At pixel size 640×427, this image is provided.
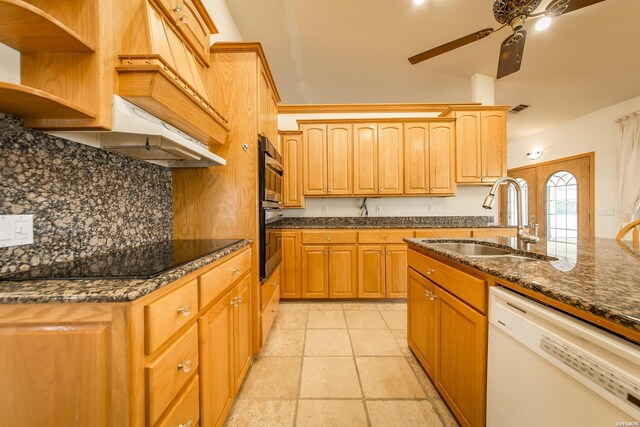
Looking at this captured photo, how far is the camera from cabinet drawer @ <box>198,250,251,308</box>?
100cm

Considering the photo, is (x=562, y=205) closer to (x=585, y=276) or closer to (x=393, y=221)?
(x=393, y=221)

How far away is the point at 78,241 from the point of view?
1042mm

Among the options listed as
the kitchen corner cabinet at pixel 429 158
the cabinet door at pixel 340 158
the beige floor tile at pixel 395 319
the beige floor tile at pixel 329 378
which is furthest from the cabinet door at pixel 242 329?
the kitchen corner cabinet at pixel 429 158

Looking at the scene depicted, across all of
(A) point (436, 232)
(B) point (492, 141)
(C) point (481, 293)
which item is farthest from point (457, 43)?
(C) point (481, 293)

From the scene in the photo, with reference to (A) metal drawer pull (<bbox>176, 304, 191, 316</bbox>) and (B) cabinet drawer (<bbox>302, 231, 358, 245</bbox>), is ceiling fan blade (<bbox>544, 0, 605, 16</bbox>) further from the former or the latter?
(A) metal drawer pull (<bbox>176, 304, 191, 316</bbox>)

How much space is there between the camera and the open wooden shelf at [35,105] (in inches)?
26.6

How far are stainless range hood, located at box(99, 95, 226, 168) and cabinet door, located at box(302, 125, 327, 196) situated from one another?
1.83 meters

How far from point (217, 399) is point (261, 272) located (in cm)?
81

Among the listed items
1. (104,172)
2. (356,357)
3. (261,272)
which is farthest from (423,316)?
(104,172)

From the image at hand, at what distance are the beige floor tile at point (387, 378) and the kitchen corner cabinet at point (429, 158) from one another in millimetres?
2119

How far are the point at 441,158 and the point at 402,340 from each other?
2324 mm

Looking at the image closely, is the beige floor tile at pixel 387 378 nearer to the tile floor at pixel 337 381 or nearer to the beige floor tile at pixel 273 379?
the tile floor at pixel 337 381

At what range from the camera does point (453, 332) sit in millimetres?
1211

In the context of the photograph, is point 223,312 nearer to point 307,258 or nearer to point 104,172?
point 104,172
